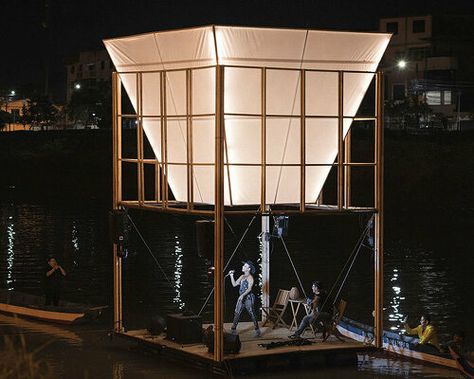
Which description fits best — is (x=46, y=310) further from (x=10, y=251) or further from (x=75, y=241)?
(x=75, y=241)

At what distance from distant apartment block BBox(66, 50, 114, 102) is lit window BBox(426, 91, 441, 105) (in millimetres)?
53460

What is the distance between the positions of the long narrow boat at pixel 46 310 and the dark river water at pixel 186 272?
284 millimetres

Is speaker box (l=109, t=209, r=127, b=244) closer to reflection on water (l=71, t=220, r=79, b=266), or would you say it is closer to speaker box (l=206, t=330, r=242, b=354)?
speaker box (l=206, t=330, r=242, b=354)

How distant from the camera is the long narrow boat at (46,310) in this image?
73.4ft

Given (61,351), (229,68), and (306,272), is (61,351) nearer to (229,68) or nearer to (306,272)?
(229,68)

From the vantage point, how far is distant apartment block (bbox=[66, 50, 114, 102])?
133m

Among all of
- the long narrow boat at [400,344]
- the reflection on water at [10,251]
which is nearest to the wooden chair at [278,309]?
the long narrow boat at [400,344]

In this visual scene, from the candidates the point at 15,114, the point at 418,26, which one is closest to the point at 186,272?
the point at 418,26

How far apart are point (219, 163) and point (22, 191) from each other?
65.4 metres

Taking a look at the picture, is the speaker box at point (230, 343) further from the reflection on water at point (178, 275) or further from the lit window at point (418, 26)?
the lit window at point (418, 26)

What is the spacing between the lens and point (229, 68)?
17062mm

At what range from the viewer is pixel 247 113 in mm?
17234

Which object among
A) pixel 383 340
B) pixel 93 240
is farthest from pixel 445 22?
pixel 383 340

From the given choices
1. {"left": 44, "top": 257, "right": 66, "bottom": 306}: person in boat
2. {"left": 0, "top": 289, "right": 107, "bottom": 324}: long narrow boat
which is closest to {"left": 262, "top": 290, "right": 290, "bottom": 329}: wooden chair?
{"left": 0, "top": 289, "right": 107, "bottom": 324}: long narrow boat
